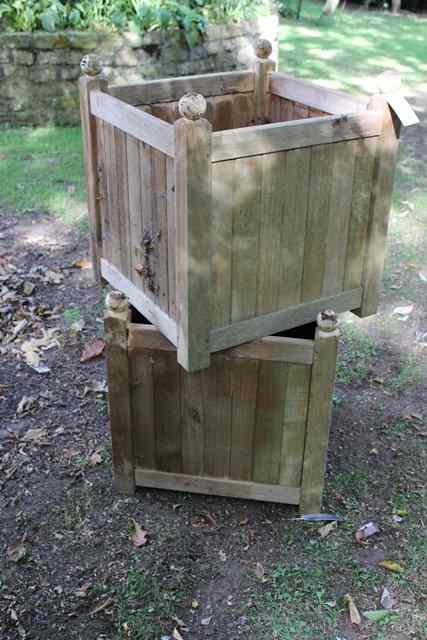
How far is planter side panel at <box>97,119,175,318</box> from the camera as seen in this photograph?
2291 millimetres

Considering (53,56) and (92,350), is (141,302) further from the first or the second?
(53,56)

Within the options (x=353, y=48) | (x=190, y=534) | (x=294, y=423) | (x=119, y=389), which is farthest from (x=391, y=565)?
(x=353, y=48)

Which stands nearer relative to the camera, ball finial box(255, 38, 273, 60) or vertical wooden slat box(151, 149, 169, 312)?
vertical wooden slat box(151, 149, 169, 312)

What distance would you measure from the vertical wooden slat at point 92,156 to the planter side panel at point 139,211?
0.04 m

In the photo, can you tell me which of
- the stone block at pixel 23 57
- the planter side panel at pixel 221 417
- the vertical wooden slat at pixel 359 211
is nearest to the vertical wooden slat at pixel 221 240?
the planter side panel at pixel 221 417

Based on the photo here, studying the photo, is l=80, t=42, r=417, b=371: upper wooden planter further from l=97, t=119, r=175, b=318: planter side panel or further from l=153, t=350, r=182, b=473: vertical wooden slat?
l=153, t=350, r=182, b=473: vertical wooden slat

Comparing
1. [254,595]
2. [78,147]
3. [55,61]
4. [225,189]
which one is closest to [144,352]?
[225,189]

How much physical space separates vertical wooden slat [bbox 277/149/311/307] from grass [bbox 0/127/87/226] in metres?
3.22

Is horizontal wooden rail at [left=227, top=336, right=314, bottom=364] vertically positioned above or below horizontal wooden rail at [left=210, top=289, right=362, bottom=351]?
below

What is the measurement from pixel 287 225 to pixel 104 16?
5.58m

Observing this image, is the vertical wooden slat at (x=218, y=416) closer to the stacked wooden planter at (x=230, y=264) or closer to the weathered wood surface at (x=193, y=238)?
the stacked wooden planter at (x=230, y=264)

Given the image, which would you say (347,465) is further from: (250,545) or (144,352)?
(144,352)

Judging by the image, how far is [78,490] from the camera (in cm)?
291

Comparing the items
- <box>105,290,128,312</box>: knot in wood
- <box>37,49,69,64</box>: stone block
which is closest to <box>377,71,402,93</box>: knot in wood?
<box>105,290,128,312</box>: knot in wood
